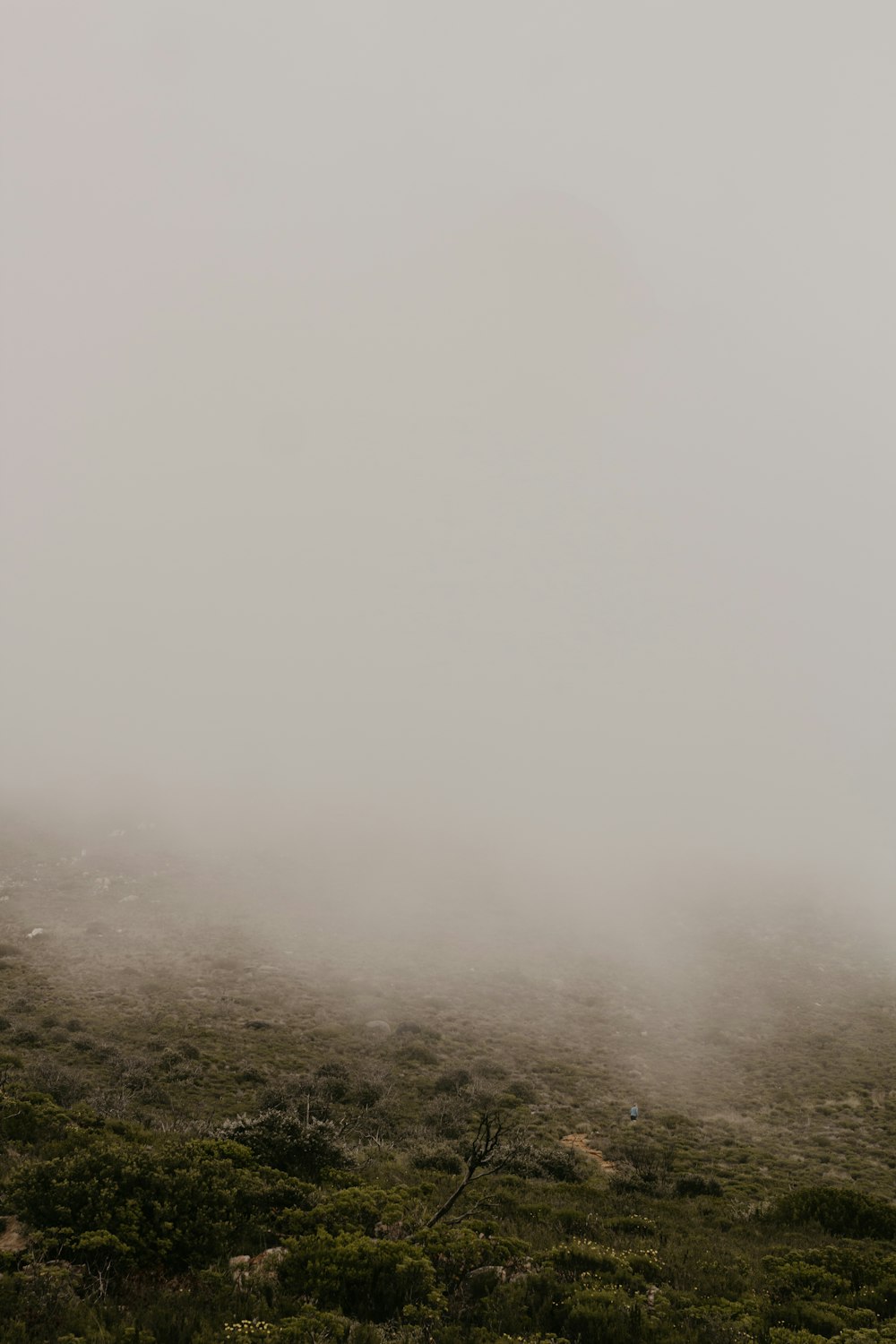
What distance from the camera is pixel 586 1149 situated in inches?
728

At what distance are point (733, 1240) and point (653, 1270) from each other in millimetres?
2884

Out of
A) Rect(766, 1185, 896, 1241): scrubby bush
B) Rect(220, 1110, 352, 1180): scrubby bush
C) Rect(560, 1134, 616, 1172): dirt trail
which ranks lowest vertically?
Rect(560, 1134, 616, 1172): dirt trail

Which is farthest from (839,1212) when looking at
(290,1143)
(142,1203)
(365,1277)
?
(142,1203)

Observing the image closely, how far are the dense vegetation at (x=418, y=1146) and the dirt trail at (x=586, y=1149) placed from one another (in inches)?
5.5

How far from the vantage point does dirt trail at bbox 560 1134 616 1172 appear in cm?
1742

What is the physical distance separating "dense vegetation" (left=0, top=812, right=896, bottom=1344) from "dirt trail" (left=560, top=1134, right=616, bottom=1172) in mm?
141

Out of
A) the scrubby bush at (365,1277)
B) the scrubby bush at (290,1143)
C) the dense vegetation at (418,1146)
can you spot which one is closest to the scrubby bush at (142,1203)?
the dense vegetation at (418,1146)

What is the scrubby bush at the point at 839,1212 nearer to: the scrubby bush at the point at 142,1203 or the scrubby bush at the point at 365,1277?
the scrubby bush at the point at 365,1277

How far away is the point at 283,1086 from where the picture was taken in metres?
19.2

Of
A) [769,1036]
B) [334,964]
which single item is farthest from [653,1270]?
[334,964]

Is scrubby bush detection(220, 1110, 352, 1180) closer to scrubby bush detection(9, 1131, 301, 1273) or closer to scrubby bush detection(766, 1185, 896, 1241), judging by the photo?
scrubby bush detection(9, 1131, 301, 1273)

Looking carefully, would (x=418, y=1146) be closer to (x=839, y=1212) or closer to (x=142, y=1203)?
(x=142, y=1203)

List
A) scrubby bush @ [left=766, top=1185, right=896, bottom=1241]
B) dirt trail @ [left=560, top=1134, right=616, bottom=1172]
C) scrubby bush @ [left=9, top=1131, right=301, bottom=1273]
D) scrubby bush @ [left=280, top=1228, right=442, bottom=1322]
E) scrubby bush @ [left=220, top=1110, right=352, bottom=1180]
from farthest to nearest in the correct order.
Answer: dirt trail @ [left=560, top=1134, right=616, bottom=1172]
scrubby bush @ [left=220, top=1110, right=352, bottom=1180]
scrubby bush @ [left=766, top=1185, right=896, bottom=1241]
scrubby bush @ [left=9, top=1131, right=301, bottom=1273]
scrubby bush @ [left=280, top=1228, right=442, bottom=1322]

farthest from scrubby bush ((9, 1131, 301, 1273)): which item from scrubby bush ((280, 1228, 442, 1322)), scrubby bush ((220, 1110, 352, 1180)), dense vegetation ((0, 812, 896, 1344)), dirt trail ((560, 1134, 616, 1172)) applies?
dirt trail ((560, 1134, 616, 1172))
